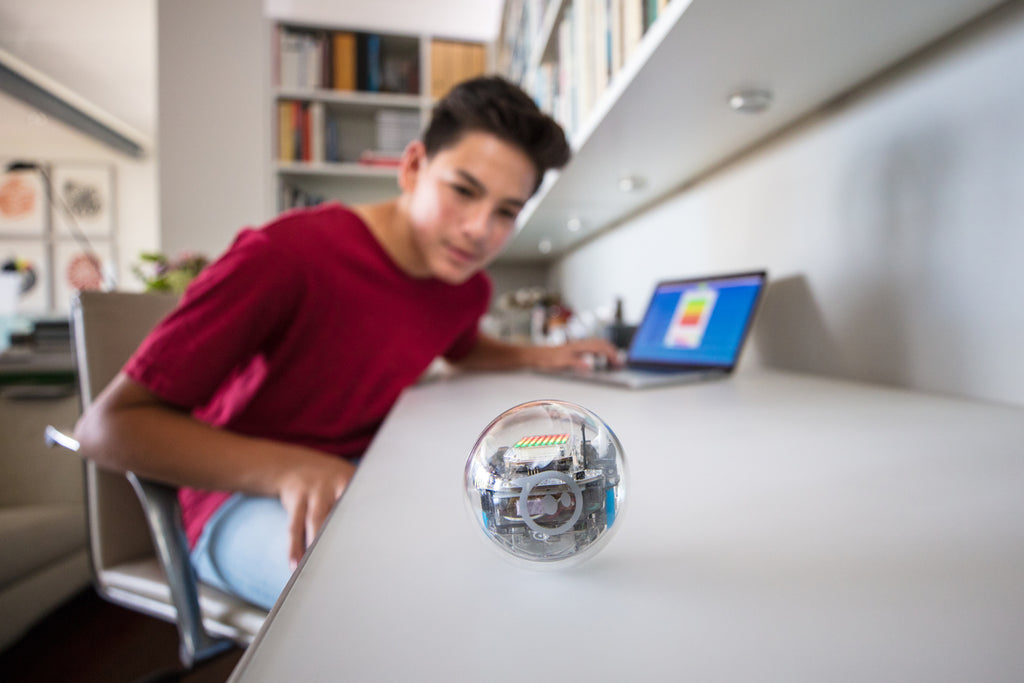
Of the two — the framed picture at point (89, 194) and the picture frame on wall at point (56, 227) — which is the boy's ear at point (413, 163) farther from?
the framed picture at point (89, 194)

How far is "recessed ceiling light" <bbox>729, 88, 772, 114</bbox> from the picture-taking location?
32.3 inches

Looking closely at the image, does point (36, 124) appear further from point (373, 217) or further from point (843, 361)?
point (843, 361)

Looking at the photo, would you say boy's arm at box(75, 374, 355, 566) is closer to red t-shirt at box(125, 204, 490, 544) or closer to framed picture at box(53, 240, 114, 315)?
red t-shirt at box(125, 204, 490, 544)

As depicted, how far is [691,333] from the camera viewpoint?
106 centimetres

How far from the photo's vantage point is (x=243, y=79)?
2.24 metres

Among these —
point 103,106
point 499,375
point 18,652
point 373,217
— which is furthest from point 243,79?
point 103,106

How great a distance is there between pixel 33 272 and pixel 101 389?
6405 mm

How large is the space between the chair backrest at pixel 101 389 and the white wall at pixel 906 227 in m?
1.21

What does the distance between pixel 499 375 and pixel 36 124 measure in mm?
6285

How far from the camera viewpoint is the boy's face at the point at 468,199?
870mm

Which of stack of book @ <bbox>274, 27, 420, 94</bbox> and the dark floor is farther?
stack of book @ <bbox>274, 27, 420, 94</bbox>

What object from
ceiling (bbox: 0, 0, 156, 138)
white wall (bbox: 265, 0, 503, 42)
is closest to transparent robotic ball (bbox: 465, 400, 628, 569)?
white wall (bbox: 265, 0, 503, 42)

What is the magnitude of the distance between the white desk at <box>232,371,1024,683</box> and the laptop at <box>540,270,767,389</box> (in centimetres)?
44

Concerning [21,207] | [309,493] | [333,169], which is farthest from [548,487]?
[21,207]
